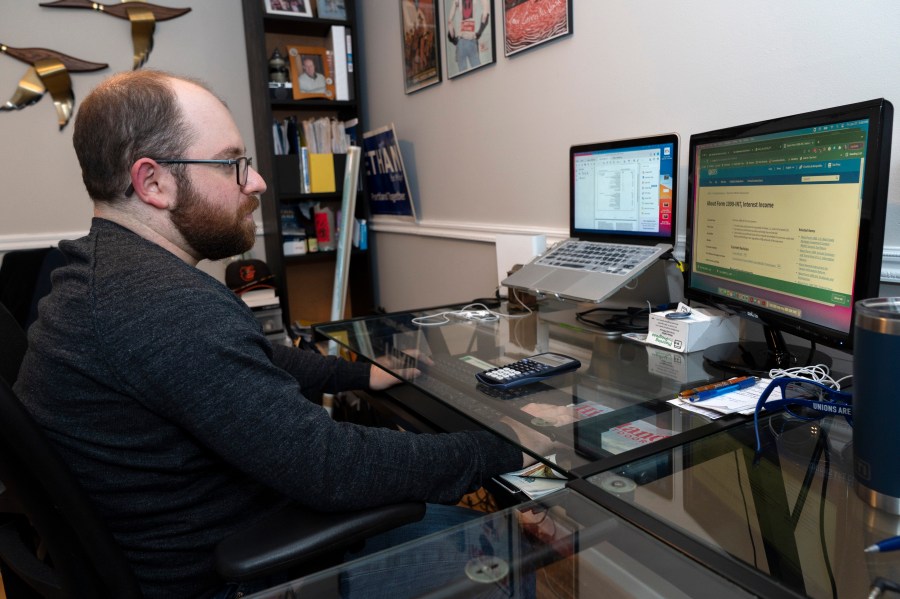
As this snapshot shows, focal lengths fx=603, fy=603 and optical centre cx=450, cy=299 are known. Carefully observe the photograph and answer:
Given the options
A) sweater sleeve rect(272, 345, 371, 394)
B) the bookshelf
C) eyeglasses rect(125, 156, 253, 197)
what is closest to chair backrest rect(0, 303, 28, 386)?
eyeglasses rect(125, 156, 253, 197)

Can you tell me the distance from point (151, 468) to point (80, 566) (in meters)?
0.14

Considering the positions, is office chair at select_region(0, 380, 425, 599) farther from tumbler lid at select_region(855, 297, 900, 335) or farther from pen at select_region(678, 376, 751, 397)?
tumbler lid at select_region(855, 297, 900, 335)

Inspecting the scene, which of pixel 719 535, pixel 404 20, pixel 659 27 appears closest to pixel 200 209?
pixel 719 535

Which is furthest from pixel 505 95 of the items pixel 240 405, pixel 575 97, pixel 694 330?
pixel 240 405

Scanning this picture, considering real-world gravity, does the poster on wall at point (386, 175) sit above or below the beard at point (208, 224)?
above

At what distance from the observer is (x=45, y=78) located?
2.87 metres

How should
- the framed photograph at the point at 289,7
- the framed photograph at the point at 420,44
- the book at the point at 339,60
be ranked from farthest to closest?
the book at the point at 339,60, the framed photograph at the point at 289,7, the framed photograph at the point at 420,44

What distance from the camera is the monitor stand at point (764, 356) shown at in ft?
3.56

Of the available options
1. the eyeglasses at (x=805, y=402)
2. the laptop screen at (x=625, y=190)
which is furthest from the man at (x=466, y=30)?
the eyeglasses at (x=805, y=402)

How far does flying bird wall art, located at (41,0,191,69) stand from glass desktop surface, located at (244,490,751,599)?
10.4ft

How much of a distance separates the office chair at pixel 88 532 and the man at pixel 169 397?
3 cm

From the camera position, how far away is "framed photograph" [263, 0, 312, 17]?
295cm

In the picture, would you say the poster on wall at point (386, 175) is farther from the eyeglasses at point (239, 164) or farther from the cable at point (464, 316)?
the eyeglasses at point (239, 164)

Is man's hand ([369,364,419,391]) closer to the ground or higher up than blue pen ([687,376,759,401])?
closer to the ground
